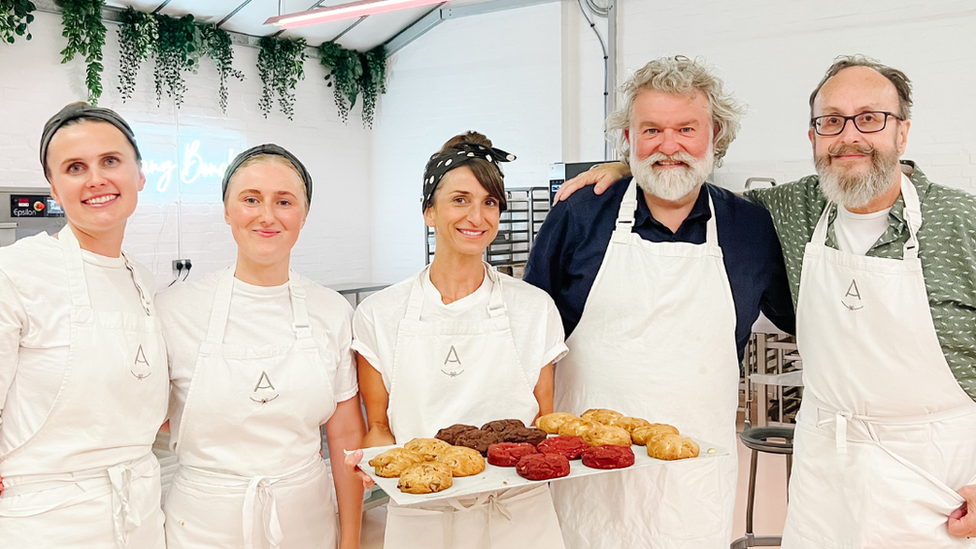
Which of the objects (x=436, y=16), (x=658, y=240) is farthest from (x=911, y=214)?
(x=436, y=16)

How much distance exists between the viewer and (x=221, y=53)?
7598 mm

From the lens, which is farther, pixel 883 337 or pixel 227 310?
pixel 883 337

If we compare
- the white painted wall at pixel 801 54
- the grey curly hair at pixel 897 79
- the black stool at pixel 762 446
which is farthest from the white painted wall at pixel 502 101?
the grey curly hair at pixel 897 79

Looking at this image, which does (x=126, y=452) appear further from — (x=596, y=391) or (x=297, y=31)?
(x=297, y=31)

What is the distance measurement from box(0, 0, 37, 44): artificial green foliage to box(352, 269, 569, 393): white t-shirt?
18.3ft

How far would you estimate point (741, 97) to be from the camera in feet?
21.8

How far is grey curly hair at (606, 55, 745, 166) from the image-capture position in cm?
210

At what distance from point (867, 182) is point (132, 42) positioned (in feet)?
22.3

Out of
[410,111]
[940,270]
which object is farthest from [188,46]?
[940,270]

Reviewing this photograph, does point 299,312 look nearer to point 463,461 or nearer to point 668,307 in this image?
point 463,461

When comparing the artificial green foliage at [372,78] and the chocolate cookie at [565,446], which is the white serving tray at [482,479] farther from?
the artificial green foliage at [372,78]

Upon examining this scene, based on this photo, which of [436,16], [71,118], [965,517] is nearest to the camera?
[71,118]

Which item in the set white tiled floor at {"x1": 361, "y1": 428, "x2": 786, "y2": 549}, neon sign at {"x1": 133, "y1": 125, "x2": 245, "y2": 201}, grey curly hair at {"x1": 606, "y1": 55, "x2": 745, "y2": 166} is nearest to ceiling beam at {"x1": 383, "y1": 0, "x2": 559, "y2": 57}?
neon sign at {"x1": 133, "y1": 125, "x2": 245, "y2": 201}

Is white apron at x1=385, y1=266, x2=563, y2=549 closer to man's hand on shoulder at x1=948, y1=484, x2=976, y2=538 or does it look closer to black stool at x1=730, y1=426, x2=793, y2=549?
man's hand on shoulder at x1=948, y1=484, x2=976, y2=538
